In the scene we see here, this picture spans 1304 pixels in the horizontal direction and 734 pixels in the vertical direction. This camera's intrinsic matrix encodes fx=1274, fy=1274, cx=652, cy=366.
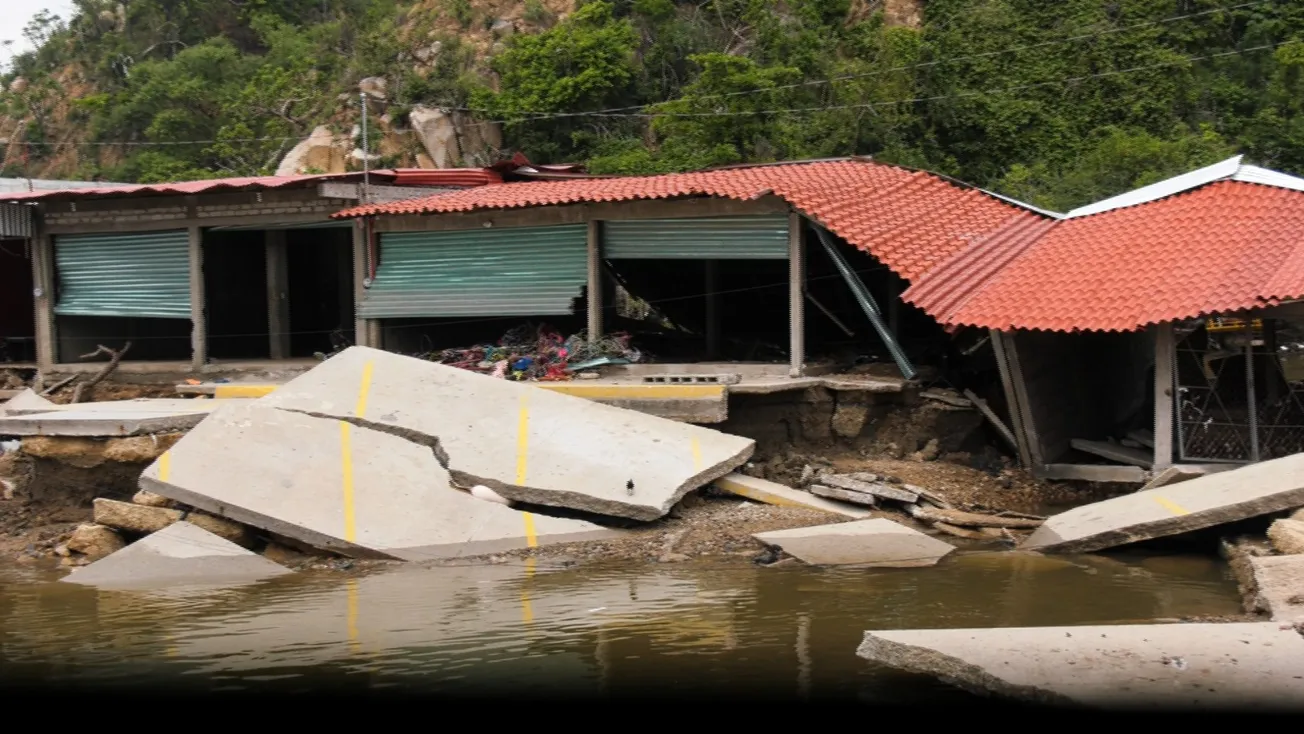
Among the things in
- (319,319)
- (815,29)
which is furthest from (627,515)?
(815,29)

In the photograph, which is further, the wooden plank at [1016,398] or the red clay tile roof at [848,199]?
the red clay tile roof at [848,199]

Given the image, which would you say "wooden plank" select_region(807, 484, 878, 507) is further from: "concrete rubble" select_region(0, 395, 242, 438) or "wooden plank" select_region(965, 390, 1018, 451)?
"concrete rubble" select_region(0, 395, 242, 438)

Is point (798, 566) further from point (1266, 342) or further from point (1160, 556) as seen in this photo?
point (1266, 342)

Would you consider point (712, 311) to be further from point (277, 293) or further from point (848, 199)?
point (277, 293)

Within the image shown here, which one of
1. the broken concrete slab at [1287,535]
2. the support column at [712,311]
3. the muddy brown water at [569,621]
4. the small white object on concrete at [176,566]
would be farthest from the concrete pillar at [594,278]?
the broken concrete slab at [1287,535]

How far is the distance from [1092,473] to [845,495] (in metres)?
2.79

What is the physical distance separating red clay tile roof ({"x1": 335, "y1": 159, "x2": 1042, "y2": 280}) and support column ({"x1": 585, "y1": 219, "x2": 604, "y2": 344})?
1.56 feet

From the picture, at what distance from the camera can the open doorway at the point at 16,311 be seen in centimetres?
2014

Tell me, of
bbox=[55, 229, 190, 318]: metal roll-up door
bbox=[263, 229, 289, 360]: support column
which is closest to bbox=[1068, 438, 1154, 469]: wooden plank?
bbox=[263, 229, 289, 360]: support column

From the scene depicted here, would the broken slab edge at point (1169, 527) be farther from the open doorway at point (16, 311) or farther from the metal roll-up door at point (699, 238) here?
the open doorway at point (16, 311)

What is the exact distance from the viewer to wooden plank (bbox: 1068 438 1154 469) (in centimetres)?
1311

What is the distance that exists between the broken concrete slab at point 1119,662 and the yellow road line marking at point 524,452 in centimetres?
437

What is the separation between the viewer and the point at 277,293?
1844 centimetres

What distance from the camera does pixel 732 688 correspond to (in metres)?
7.40
